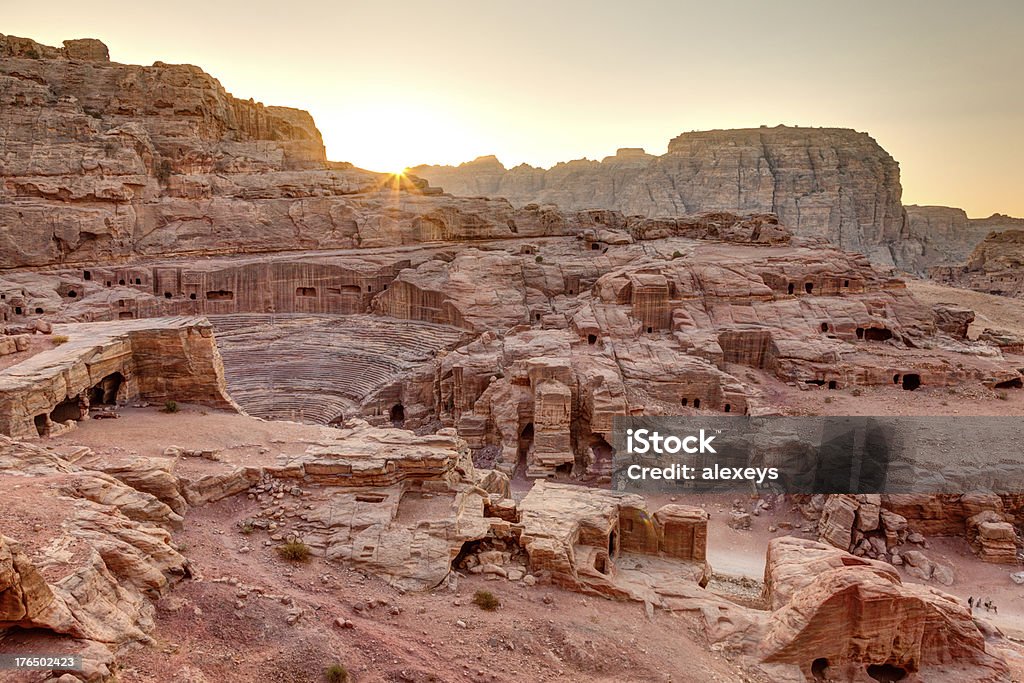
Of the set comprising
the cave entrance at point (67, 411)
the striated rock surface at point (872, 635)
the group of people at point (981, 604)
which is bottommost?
the group of people at point (981, 604)

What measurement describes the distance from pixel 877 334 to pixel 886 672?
22.2 metres

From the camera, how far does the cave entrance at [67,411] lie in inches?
445

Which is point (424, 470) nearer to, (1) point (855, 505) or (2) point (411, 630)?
(2) point (411, 630)

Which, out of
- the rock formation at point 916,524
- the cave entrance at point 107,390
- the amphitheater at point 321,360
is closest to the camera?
the cave entrance at point 107,390

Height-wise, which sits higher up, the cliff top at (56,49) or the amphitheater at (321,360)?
the cliff top at (56,49)

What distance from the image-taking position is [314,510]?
8.88 m

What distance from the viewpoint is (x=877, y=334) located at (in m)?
26.5

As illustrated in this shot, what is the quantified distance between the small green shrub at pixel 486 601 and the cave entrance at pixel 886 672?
555 centimetres

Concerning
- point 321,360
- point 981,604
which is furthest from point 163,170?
point 981,604

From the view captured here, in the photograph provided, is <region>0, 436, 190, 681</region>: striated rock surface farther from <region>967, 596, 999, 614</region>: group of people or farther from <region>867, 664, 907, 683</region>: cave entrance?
<region>967, 596, 999, 614</region>: group of people

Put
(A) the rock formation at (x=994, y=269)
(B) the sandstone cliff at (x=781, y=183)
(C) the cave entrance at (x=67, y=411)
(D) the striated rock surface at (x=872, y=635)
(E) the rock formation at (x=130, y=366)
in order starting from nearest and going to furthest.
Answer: (D) the striated rock surface at (x=872, y=635), (E) the rock formation at (x=130, y=366), (C) the cave entrance at (x=67, y=411), (A) the rock formation at (x=994, y=269), (B) the sandstone cliff at (x=781, y=183)

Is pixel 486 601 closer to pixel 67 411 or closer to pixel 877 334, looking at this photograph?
pixel 67 411
